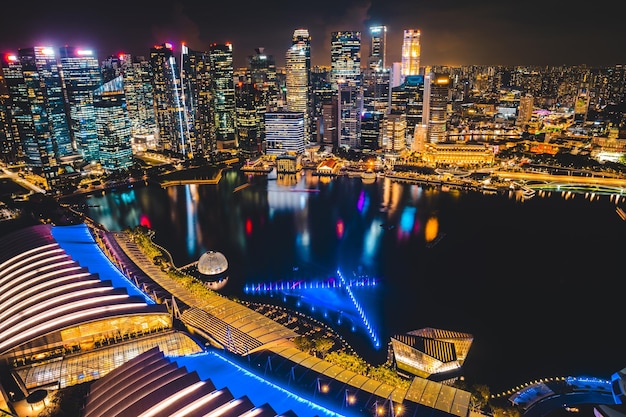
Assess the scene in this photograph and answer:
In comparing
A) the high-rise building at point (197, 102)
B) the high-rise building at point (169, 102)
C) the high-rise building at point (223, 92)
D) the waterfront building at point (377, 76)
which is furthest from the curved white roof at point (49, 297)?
the waterfront building at point (377, 76)

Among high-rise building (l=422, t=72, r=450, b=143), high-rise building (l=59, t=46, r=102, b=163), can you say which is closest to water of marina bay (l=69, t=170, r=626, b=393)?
high-rise building (l=59, t=46, r=102, b=163)

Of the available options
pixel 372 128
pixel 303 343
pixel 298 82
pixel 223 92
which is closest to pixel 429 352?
pixel 303 343

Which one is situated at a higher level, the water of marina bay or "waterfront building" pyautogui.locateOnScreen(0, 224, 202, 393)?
"waterfront building" pyautogui.locateOnScreen(0, 224, 202, 393)

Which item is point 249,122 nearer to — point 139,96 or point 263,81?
point 263,81

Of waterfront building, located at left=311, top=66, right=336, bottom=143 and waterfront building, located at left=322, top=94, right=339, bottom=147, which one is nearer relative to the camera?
waterfront building, located at left=322, top=94, right=339, bottom=147

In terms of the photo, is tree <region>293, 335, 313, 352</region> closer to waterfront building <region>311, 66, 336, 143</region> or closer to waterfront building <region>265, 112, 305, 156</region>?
waterfront building <region>265, 112, 305, 156</region>

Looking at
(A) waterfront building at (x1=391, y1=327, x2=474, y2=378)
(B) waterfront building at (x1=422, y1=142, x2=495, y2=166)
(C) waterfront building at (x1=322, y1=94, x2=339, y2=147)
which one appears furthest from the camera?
(C) waterfront building at (x1=322, y1=94, x2=339, y2=147)

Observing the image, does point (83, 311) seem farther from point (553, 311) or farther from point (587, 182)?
point (587, 182)
